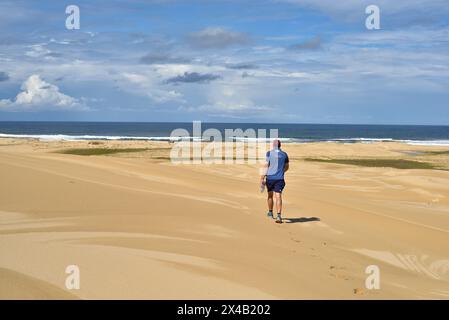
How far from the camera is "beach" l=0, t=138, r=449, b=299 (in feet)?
20.6

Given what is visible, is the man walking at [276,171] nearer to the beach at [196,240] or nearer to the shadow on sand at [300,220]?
the shadow on sand at [300,220]

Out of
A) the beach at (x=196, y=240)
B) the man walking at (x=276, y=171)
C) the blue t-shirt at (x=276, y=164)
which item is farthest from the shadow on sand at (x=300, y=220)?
the blue t-shirt at (x=276, y=164)

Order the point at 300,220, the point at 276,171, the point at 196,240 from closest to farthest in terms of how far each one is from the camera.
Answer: the point at 196,240 < the point at 276,171 < the point at 300,220

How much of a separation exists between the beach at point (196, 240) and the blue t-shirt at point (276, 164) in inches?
38.7

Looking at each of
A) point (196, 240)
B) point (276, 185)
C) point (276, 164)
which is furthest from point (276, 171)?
point (196, 240)

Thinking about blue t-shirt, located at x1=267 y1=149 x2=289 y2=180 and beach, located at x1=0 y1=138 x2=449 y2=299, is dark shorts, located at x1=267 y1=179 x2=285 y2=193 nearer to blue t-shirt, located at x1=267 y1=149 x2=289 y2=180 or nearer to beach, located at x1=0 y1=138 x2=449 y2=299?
blue t-shirt, located at x1=267 y1=149 x2=289 y2=180

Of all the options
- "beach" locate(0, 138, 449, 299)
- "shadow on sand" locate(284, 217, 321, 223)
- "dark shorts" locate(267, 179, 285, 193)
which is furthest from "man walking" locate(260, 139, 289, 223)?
"beach" locate(0, 138, 449, 299)

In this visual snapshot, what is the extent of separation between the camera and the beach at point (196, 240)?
6.28m

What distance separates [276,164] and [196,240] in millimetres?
3729

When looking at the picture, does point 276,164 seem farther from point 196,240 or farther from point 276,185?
point 196,240

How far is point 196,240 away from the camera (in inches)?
348

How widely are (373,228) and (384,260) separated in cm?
303
